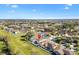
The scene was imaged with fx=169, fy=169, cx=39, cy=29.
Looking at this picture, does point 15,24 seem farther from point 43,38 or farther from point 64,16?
point 64,16

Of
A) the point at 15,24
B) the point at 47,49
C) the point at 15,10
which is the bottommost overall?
the point at 47,49

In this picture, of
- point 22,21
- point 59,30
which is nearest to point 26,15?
point 22,21

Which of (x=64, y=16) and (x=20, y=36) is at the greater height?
(x=64, y=16)

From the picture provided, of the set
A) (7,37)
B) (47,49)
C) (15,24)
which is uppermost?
(15,24)

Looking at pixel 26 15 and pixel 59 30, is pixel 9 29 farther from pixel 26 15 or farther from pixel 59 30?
pixel 59 30

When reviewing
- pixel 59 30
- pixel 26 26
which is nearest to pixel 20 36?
pixel 26 26
